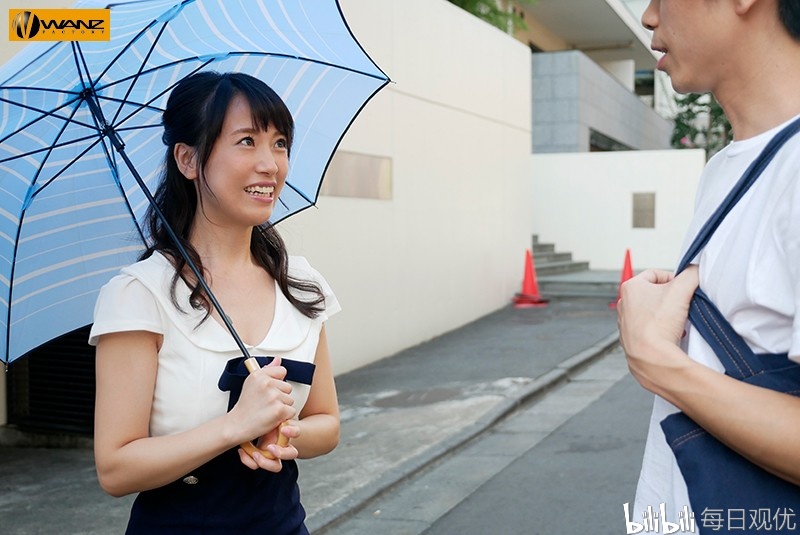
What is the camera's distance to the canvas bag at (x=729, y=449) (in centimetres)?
132

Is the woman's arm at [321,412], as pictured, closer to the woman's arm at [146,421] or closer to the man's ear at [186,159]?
the woman's arm at [146,421]

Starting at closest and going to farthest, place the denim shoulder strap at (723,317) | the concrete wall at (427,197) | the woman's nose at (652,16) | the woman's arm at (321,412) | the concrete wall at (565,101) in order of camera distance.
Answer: the denim shoulder strap at (723,317), the woman's nose at (652,16), the woman's arm at (321,412), the concrete wall at (427,197), the concrete wall at (565,101)

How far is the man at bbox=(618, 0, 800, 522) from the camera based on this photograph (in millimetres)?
1300

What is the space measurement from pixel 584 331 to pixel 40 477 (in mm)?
8257

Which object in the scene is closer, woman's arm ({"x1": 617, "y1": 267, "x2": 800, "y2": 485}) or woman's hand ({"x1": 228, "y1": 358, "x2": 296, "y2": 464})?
woman's arm ({"x1": 617, "y1": 267, "x2": 800, "y2": 485})

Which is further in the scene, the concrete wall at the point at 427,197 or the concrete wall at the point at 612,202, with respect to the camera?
the concrete wall at the point at 612,202

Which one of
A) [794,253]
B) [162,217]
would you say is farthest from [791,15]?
[162,217]

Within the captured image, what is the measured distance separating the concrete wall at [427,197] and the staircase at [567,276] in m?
1.65

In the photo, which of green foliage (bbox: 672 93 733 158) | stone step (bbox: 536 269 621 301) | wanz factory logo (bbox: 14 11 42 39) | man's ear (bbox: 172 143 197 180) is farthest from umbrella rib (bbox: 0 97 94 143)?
green foliage (bbox: 672 93 733 158)

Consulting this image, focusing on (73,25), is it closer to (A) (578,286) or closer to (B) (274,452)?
(B) (274,452)

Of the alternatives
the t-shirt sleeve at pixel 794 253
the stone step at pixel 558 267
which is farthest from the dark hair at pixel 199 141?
the stone step at pixel 558 267

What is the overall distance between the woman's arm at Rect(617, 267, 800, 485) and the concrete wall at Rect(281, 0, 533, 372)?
744 cm

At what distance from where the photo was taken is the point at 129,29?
260 centimetres

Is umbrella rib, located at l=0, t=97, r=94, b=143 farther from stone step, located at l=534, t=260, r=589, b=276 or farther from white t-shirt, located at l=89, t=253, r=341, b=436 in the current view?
stone step, located at l=534, t=260, r=589, b=276
